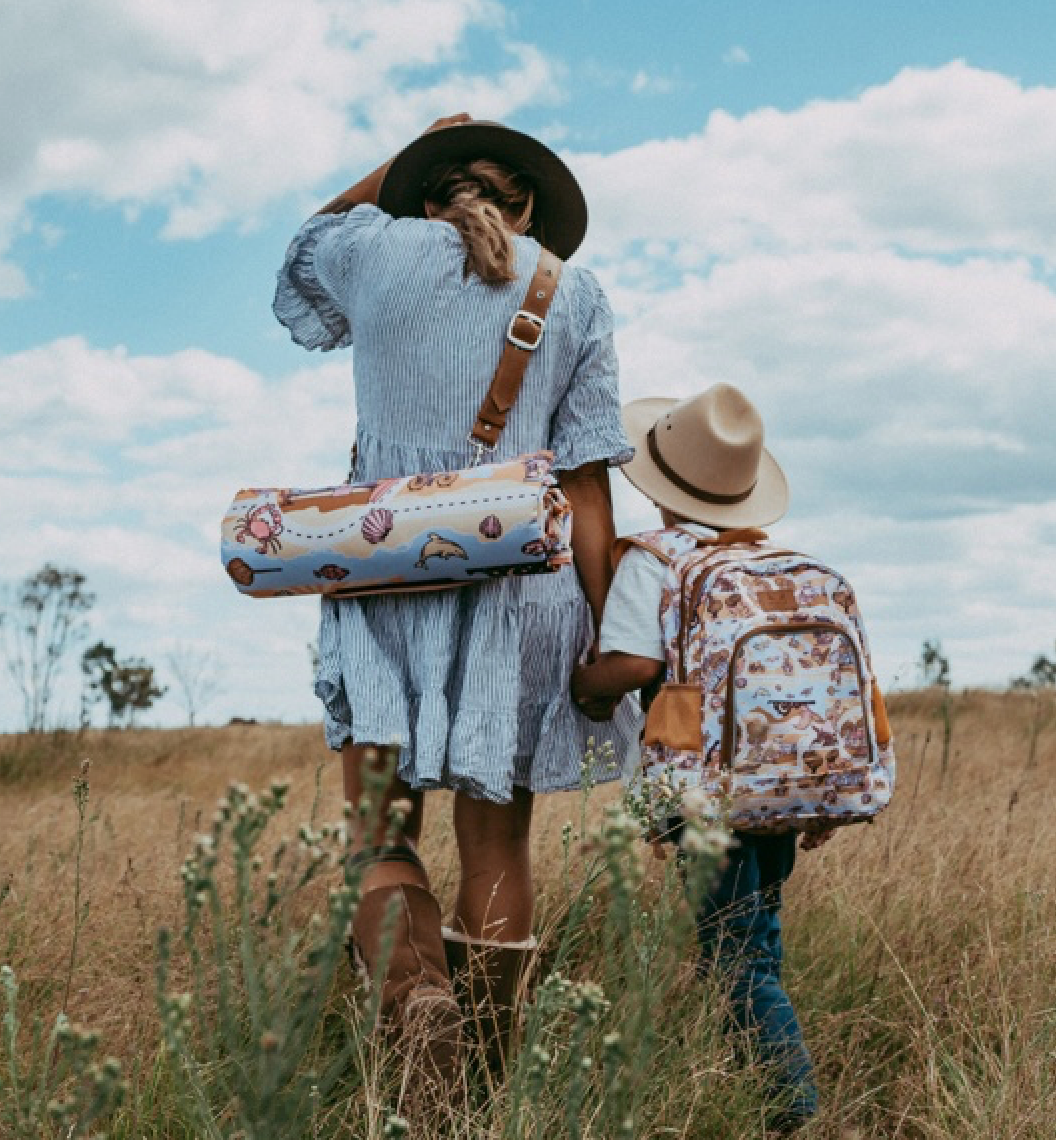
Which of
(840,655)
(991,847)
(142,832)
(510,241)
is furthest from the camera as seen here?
(142,832)

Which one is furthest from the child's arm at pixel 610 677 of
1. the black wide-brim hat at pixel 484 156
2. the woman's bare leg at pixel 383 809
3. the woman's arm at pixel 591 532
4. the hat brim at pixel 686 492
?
the black wide-brim hat at pixel 484 156

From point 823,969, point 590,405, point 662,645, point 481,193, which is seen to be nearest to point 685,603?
point 662,645

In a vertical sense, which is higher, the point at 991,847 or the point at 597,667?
the point at 597,667

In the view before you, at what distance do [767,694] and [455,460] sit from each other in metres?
0.85

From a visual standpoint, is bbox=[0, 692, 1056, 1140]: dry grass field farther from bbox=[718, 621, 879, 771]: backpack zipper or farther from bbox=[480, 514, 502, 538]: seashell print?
bbox=[480, 514, 502, 538]: seashell print

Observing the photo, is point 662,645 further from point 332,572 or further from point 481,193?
point 481,193

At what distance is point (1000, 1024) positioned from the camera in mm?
3449

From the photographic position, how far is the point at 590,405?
2936 millimetres

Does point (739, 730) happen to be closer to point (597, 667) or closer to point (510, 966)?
point (597, 667)

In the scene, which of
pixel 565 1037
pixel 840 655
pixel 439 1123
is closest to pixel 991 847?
pixel 840 655

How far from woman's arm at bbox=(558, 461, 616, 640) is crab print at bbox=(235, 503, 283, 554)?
2.11 ft

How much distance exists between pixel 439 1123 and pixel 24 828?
4413 millimetres

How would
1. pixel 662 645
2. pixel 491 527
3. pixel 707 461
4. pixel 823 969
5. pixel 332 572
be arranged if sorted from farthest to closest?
pixel 823 969
pixel 707 461
pixel 662 645
pixel 332 572
pixel 491 527

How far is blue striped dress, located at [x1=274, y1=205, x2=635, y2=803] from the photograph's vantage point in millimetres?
2686
